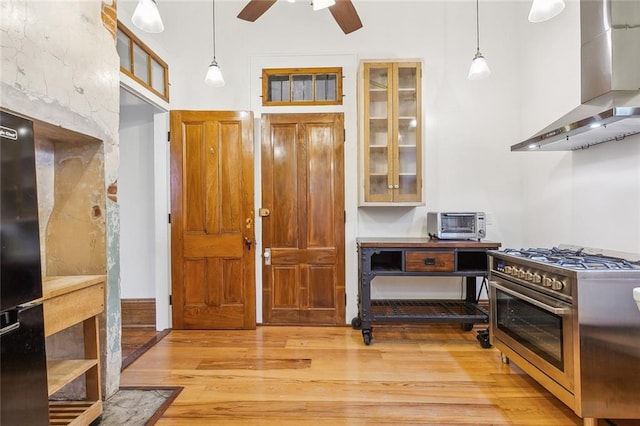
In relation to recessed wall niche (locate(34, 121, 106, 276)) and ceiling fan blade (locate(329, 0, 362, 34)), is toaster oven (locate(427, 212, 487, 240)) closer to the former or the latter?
ceiling fan blade (locate(329, 0, 362, 34))

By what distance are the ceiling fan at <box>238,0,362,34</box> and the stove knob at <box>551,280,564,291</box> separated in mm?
2151

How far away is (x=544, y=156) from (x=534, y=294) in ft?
5.35

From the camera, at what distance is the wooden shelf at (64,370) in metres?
1.47

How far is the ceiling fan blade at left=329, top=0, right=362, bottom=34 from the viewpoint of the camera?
210 cm

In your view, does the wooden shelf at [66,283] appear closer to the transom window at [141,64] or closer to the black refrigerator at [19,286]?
the black refrigerator at [19,286]

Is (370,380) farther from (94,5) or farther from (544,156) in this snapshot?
(94,5)

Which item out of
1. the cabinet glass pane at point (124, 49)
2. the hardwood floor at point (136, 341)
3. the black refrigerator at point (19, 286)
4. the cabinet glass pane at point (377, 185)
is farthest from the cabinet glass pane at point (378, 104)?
the hardwood floor at point (136, 341)

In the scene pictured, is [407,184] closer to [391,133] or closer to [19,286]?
[391,133]

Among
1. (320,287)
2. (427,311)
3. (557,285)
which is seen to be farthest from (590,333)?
(320,287)

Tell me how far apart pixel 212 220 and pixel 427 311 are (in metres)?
2.27

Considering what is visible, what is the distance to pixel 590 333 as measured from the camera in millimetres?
1581

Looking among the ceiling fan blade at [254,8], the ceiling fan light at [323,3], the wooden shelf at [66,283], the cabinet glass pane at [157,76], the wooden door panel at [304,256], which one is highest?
the ceiling fan blade at [254,8]

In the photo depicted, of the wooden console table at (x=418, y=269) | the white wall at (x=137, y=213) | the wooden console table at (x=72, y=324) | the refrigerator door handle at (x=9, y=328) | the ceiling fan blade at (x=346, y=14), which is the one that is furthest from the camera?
the white wall at (x=137, y=213)

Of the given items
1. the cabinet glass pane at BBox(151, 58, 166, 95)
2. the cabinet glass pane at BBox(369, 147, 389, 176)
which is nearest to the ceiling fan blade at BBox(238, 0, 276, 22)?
the cabinet glass pane at BBox(151, 58, 166, 95)
